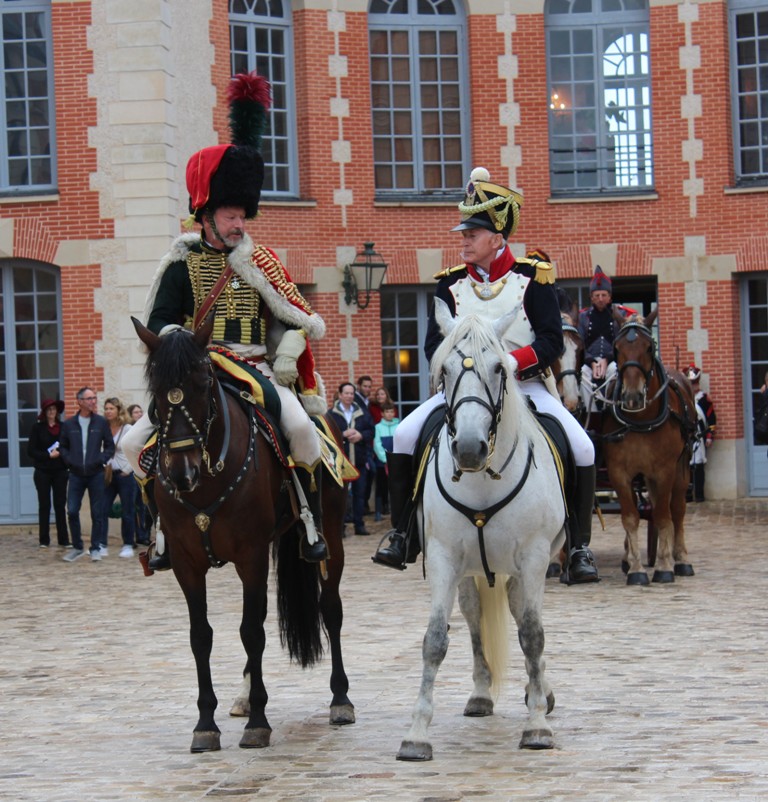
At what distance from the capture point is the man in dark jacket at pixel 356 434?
2006 centimetres

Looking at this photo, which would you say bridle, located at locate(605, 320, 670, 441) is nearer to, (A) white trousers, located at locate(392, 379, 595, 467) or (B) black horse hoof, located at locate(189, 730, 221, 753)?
(A) white trousers, located at locate(392, 379, 595, 467)

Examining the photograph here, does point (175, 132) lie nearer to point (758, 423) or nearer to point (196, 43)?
point (196, 43)

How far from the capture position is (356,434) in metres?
19.7

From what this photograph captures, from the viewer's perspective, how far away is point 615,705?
795 centimetres

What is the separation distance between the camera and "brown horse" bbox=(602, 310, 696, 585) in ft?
43.8

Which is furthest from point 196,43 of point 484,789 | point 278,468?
point 484,789

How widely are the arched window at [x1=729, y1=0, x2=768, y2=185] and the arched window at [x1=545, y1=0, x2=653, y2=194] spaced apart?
1306 millimetres

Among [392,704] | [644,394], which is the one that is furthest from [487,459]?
[644,394]

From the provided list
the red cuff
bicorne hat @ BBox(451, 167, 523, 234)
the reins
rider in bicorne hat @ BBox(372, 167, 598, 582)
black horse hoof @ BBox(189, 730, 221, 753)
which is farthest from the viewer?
bicorne hat @ BBox(451, 167, 523, 234)

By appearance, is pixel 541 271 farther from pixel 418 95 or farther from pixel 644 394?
pixel 418 95

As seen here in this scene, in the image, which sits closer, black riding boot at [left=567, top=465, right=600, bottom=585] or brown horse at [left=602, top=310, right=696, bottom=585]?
black riding boot at [left=567, top=465, right=600, bottom=585]

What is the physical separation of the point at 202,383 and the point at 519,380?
61.3 inches

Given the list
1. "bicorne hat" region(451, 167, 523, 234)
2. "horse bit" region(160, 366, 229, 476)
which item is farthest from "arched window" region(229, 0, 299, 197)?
"horse bit" region(160, 366, 229, 476)

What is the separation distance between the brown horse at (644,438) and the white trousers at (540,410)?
570cm
